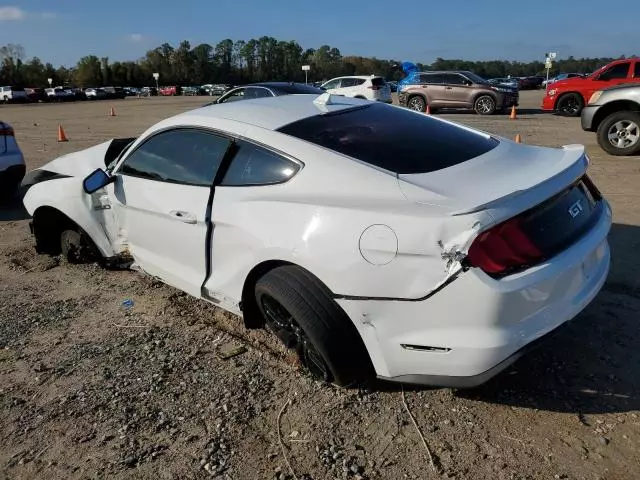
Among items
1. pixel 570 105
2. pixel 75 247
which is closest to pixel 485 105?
pixel 570 105

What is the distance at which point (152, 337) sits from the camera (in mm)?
3676

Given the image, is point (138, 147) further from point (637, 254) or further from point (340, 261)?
point (637, 254)

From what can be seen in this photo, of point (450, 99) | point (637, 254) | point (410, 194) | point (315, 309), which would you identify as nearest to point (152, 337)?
point (315, 309)

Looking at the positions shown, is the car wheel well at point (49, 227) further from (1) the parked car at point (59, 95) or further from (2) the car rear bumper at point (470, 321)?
(1) the parked car at point (59, 95)

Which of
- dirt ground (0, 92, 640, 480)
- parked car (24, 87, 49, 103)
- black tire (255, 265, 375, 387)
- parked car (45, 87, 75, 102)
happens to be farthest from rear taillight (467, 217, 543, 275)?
parked car (45, 87, 75, 102)

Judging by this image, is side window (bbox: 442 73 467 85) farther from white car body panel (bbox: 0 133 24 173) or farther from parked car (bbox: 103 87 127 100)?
parked car (bbox: 103 87 127 100)

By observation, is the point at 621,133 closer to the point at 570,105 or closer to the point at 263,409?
the point at 263,409

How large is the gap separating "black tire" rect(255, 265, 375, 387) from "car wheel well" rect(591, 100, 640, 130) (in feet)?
29.1

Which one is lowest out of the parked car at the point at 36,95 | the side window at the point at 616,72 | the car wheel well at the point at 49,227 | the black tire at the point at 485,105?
the parked car at the point at 36,95

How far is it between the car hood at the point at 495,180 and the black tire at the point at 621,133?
24.8 ft

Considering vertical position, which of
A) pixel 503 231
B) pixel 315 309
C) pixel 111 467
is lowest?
pixel 111 467

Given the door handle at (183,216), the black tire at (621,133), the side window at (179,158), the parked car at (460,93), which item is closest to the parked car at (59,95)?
the parked car at (460,93)

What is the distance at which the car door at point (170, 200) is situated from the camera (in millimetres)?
3359

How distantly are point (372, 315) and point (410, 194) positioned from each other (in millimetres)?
587
